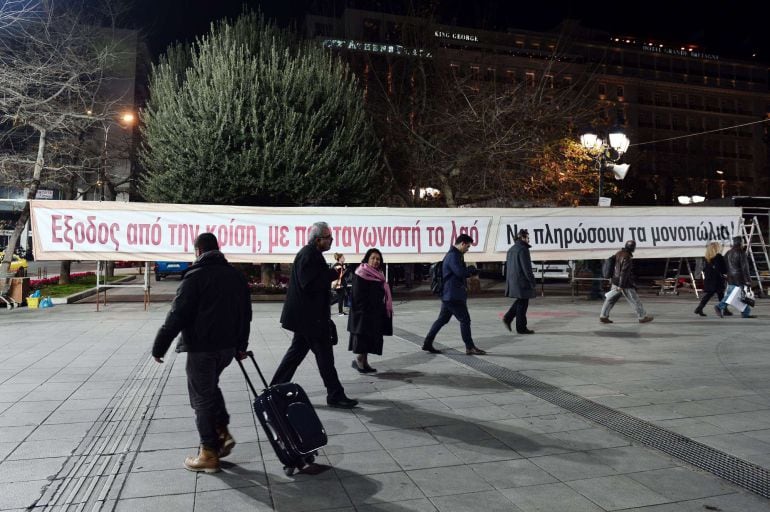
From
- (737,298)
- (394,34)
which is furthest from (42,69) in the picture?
(737,298)

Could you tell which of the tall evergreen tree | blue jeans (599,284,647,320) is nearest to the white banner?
the tall evergreen tree

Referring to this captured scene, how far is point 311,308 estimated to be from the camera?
5.16 meters

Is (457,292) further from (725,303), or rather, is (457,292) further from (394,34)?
(394,34)

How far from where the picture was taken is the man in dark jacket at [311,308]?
5.13 meters

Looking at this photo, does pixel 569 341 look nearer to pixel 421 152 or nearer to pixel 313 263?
pixel 313 263

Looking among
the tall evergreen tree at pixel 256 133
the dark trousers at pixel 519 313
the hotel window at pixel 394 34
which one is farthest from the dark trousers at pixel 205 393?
the hotel window at pixel 394 34

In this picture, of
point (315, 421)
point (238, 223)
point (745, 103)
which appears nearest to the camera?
point (315, 421)

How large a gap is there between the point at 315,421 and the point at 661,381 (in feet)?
14.9

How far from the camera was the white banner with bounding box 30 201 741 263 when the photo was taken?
518 inches

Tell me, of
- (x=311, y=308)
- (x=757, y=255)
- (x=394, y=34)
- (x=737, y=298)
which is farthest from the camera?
(x=394, y=34)

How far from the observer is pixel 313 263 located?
513cm

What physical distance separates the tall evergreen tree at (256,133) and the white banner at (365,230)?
3047 mm

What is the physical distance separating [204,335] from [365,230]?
1080cm

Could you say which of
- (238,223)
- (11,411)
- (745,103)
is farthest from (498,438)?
(745,103)
